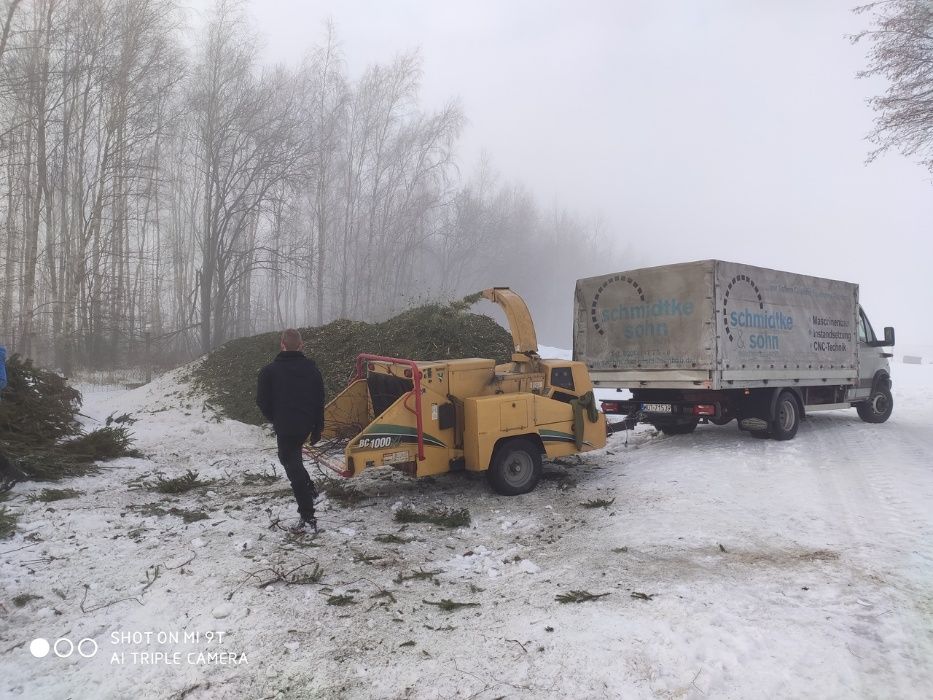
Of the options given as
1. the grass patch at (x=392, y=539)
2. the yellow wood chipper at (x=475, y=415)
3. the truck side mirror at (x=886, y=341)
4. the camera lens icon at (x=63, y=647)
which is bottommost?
the camera lens icon at (x=63, y=647)

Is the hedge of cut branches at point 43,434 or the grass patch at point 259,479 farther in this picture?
the grass patch at point 259,479

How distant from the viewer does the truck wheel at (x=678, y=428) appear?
8.93 meters

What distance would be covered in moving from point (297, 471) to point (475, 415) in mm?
1920

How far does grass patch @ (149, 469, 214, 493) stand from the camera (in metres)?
6.48

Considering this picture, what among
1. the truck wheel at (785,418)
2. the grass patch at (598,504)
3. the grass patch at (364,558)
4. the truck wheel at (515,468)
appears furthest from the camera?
the truck wheel at (785,418)

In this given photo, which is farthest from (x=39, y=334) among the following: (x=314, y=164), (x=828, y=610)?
(x=828, y=610)

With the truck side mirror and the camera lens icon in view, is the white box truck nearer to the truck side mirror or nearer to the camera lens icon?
the truck side mirror

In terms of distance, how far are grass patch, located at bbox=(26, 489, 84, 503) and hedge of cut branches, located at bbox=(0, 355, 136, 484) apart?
0.55 metres

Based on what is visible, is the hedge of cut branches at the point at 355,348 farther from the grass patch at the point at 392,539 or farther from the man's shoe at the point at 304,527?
the grass patch at the point at 392,539

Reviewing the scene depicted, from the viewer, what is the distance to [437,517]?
18.4 ft

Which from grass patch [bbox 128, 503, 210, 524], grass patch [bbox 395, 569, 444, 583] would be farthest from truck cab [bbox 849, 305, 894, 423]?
grass patch [bbox 128, 503, 210, 524]

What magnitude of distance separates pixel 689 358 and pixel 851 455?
8.13 feet

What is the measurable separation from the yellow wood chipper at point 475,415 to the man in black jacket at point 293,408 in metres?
0.51

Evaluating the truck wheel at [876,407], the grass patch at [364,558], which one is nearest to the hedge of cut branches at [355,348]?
the truck wheel at [876,407]
